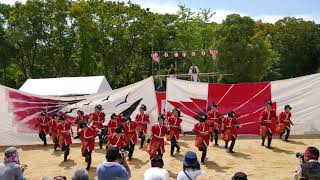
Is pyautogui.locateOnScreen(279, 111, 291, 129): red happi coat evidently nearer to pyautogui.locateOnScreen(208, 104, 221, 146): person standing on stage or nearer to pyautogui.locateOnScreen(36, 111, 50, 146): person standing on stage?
pyautogui.locateOnScreen(208, 104, 221, 146): person standing on stage

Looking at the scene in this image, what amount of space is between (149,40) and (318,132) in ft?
84.4

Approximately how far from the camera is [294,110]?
1886cm

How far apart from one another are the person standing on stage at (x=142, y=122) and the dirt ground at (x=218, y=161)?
0.77 meters

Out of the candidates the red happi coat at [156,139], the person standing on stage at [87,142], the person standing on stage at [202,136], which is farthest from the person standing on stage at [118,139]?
the person standing on stage at [202,136]

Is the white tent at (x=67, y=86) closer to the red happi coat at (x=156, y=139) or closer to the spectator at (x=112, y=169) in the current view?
the red happi coat at (x=156, y=139)

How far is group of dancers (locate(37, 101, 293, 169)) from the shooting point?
14070 mm

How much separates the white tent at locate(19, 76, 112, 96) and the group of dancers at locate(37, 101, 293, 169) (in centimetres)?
518

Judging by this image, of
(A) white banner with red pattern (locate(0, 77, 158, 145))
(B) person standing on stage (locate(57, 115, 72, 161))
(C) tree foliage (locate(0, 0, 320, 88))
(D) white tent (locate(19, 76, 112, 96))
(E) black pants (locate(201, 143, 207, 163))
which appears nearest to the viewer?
(E) black pants (locate(201, 143, 207, 163))

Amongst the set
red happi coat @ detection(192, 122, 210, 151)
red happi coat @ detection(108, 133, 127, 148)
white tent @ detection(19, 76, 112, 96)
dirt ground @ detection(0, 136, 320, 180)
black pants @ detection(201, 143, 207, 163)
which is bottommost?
dirt ground @ detection(0, 136, 320, 180)

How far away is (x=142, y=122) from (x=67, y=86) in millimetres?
8902

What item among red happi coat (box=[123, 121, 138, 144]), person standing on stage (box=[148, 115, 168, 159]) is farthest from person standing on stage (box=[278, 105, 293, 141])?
red happi coat (box=[123, 121, 138, 144])

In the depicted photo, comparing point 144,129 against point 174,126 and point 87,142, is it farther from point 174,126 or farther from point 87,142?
point 87,142

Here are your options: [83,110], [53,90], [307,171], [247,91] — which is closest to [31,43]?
[53,90]

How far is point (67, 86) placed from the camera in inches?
980
